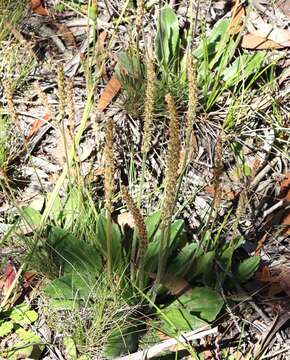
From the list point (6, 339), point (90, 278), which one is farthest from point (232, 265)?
point (6, 339)

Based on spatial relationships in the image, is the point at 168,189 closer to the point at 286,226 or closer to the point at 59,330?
the point at 59,330

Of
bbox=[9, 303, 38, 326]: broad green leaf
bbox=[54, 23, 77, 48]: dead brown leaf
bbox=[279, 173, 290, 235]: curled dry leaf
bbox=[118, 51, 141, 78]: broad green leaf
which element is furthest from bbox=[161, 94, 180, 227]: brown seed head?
bbox=[54, 23, 77, 48]: dead brown leaf

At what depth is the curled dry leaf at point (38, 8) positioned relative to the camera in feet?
8.55

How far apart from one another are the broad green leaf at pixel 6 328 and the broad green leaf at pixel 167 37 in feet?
3.58

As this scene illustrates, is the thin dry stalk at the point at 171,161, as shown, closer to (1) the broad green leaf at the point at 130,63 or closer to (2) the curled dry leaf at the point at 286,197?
(2) the curled dry leaf at the point at 286,197

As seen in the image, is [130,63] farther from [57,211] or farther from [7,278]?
[7,278]

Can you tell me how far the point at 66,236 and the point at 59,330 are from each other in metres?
0.28

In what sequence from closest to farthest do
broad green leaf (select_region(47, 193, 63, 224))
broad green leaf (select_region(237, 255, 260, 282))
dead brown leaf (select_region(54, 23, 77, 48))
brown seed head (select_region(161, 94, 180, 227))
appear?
1. brown seed head (select_region(161, 94, 180, 227))
2. broad green leaf (select_region(237, 255, 260, 282))
3. broad green leaf (select_region(47, 193, 63, 224))
4. dead brown leaf (select_region(54, 23, 77, 48))

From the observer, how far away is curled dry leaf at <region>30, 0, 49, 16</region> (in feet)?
8.55

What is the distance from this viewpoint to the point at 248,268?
194 centimetres

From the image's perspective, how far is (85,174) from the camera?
222 centimetres

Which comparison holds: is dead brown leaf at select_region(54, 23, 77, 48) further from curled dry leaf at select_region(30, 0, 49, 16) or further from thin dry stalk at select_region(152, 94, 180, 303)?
thin dry stalk at select_region(152, 94, 180, 303)

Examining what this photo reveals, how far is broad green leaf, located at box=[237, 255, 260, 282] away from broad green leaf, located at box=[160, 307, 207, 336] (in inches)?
8.4

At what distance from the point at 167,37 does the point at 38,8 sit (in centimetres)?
58
